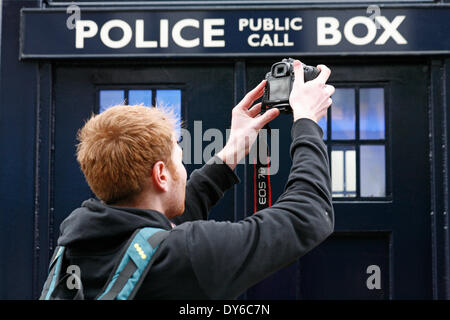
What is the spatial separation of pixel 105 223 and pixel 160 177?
0.18 meters

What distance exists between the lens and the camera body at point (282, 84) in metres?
1.33

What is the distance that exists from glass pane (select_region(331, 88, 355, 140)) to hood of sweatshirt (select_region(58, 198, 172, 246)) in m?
2.63

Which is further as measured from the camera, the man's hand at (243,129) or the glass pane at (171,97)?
the glass pane at (171,97)

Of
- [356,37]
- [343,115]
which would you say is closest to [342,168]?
[343,115]

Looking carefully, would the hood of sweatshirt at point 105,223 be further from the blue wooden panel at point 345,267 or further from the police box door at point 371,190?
the blue wooden panel at point 345,267

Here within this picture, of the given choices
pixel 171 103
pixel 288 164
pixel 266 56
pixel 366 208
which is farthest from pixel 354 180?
pixel 171 103

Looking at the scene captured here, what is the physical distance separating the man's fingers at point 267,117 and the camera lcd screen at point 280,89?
0.05 meters

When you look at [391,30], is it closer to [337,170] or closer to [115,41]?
[337,170]

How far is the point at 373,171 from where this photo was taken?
11.7 ft

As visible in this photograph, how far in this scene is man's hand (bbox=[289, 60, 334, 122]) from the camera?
Result: 118 centimetres

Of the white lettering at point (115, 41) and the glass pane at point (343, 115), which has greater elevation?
the white lettering at point (115, 41)

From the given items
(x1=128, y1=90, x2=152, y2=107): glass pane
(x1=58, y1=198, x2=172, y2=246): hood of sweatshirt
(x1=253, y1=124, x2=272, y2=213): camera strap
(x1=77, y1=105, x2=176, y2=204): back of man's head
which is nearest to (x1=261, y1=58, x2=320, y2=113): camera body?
(x1=253, y1=124, x2=272, y2=213): camera strap

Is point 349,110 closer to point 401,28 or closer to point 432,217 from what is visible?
point 401,28

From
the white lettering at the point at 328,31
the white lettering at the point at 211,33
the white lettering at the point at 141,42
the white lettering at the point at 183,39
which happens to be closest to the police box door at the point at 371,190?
the white lettering at the point at 328,31
